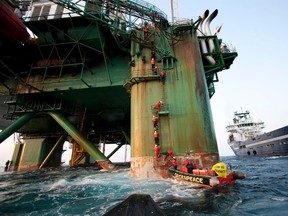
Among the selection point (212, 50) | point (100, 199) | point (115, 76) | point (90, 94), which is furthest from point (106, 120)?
point (100, 199)

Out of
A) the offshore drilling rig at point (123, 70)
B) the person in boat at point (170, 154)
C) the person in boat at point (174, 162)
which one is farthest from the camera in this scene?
Result: the offshore drilling rig at point (123, 70)

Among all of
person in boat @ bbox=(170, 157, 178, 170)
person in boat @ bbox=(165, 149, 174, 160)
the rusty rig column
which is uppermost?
the rusty rig column

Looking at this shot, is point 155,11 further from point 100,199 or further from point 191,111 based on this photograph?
point 100,199

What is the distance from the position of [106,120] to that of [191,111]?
18.4 m

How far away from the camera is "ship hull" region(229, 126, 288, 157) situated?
37.0m

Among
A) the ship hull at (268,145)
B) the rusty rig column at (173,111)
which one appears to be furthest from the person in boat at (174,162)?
the ship hull at (268,145)

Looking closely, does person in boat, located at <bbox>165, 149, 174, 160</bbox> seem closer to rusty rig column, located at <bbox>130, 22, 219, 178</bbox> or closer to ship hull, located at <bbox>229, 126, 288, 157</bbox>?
rusty rig column, located at <bbox>130, 22, 219, 178</bbox>

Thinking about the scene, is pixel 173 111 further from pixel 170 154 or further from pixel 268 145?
pixel 268 145

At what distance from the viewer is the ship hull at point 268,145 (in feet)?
121

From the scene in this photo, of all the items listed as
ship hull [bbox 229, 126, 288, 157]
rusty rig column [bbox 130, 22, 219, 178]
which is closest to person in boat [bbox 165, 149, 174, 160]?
rusty rig column [bbox 130, 22, 219, 178]

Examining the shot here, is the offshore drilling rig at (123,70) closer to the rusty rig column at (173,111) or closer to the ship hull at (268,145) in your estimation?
the rusty rig column at (173,111)

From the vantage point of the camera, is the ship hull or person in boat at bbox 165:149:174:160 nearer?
person in boat at bbox 165:149:174:160

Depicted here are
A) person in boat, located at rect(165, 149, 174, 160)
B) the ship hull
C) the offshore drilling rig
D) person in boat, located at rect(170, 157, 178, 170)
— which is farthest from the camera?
the ship hull

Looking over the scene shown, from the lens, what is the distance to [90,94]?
64.7 ft
